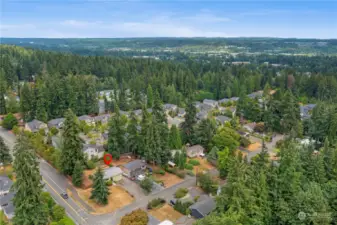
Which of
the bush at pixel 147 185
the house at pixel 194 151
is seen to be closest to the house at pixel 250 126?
the house at pixel 194 151

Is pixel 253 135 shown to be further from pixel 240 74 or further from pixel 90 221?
pixel 240 74

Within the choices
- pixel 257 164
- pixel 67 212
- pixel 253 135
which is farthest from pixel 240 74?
pixel 67 212

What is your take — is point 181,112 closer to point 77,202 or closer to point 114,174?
point 114,174

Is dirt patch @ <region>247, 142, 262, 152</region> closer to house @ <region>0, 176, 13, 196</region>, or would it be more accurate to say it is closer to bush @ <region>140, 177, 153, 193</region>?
bush @ <region>140, 177, 153, 193</region>

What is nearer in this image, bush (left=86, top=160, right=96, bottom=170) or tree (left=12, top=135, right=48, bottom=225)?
tree (left=12, top=135, right=48, bottom=225)

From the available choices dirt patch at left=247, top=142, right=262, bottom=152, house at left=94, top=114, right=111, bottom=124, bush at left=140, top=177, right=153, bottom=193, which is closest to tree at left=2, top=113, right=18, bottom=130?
house at left=94, top=114, right=111, bottom=124

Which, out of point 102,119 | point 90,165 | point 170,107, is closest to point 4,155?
point 90,165
